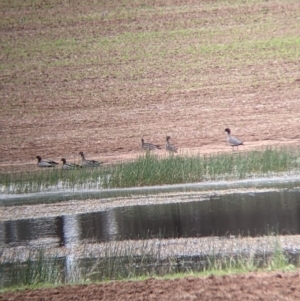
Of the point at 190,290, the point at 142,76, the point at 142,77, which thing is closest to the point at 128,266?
the point at 190,290

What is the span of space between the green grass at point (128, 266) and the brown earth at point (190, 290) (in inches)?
23.3

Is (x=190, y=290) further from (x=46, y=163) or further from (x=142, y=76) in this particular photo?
(x=142, y=76)

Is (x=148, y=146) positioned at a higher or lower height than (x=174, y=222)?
higher

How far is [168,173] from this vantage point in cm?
2148

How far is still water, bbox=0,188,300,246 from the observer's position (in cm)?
1534

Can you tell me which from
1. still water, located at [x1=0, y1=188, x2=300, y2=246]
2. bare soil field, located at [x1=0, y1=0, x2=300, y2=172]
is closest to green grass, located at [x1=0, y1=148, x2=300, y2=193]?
still water, located at [x1=0, y1=188, x2=300, y2=246]

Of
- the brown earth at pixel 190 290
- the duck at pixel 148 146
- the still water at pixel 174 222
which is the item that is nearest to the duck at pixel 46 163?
the duck at pixel 148 146

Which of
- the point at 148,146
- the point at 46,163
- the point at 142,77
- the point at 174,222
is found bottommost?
the point at 174,222

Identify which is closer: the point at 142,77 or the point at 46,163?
the point at 46,163

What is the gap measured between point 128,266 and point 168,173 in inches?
376

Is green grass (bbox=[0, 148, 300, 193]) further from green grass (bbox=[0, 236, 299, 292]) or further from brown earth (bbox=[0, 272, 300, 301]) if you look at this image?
brown earth (bbox=[0, 272, 300, 301])

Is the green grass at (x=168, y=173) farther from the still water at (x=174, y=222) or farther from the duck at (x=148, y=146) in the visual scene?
the duck at (x=148, y=146)

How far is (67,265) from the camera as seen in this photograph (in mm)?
13008

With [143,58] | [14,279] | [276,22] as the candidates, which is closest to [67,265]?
[14,279]
